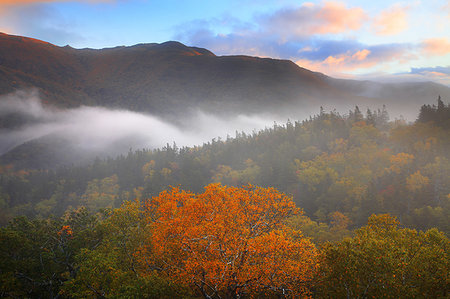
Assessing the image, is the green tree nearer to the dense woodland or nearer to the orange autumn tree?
the dense woodland

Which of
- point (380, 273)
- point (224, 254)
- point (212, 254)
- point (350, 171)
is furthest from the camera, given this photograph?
point (350, 171)

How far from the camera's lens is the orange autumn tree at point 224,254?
24078 millimetres

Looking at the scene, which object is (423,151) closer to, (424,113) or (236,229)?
(424,113)

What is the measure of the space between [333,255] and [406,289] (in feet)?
19.1

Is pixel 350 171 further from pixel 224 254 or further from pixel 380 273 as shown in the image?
pixel 224 254

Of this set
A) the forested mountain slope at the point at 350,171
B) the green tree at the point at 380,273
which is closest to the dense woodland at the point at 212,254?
the green tree at the point at 380,273

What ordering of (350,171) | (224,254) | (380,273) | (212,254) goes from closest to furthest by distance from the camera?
(380,273) < (224,254) < (212,254) < (350,171)

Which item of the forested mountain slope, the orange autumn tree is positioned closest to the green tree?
the orange autumn tree

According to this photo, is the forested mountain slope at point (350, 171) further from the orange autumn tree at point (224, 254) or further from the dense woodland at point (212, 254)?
the orange autumn tree at point (224, 254)

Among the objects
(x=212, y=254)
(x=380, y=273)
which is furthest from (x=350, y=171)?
(x=212, y=254)

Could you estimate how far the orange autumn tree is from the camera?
79.0 ft

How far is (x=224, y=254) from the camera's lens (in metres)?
25.4

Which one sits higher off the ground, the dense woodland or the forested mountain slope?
the dense woodland

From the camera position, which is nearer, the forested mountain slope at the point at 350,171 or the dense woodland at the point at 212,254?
the dense woodland at the point at 212,254
